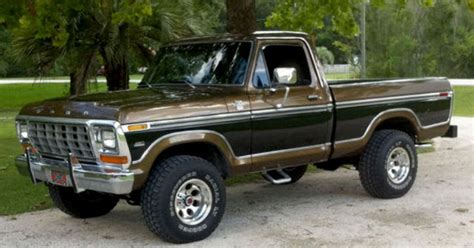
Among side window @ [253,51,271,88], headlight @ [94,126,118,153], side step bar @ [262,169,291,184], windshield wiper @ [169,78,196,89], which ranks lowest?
side step bar @ [262,169,291,184]

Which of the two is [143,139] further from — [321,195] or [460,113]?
[460,113]

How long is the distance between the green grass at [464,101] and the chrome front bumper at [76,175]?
1450cm

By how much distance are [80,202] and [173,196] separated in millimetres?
1617

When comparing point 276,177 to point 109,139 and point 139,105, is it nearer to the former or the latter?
point 139,105

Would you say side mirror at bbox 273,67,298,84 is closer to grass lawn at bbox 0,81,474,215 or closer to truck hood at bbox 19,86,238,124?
truck hood at bbox 19,86,238,124

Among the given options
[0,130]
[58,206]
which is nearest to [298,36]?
[58,206]

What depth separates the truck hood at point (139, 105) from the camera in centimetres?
558

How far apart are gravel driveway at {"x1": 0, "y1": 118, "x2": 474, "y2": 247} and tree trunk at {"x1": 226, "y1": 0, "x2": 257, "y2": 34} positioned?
265 cm

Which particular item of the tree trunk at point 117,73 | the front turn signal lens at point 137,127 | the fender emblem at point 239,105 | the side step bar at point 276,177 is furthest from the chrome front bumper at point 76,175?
the tree trunk at point 117,73

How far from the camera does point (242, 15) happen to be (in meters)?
10.1

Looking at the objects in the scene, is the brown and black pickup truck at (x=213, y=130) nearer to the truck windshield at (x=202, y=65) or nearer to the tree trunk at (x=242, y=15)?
the truck windshield at (x=202, y=65)

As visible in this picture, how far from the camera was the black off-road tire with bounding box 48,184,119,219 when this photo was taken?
686 centimetres

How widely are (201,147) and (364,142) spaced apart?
2097 mm

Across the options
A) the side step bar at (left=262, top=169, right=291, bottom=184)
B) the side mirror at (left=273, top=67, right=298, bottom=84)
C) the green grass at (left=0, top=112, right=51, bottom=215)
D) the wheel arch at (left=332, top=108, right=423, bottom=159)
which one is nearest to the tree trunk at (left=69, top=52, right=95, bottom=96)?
the green grass at (left=0, top=112, right=51, bottom=215)
